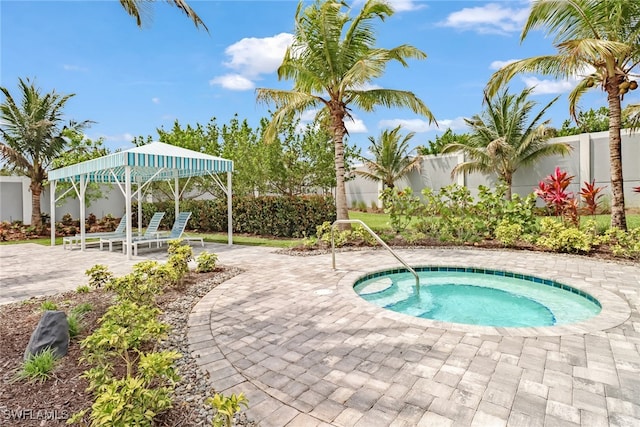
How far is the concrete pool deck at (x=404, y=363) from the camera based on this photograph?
8.03 ft

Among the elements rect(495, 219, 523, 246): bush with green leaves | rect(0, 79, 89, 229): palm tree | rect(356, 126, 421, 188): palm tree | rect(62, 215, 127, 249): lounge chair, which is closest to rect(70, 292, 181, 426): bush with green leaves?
rect(495, 219, 523, 246): bush with green leaves

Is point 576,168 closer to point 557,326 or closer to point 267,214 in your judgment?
point 267,214

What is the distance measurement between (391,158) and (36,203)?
19863mm

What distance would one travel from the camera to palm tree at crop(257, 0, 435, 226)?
33.2 ft

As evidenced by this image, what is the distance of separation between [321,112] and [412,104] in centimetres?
336

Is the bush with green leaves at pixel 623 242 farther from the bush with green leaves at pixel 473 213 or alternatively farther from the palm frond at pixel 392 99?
the palm frond at pixel 392 99

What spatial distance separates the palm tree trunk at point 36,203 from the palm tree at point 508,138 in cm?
2210

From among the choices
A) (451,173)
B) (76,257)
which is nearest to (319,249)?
(76,257)

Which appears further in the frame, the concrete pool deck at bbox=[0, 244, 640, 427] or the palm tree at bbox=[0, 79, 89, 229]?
the palm tree at bbox=[0, 79, 89, 229]

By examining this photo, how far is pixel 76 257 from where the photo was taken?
10.5m

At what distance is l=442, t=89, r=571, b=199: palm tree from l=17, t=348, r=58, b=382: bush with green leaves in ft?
59.5

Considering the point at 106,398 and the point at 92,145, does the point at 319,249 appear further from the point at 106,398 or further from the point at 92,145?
the point at 92,145

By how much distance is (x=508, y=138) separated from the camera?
57.7 feet

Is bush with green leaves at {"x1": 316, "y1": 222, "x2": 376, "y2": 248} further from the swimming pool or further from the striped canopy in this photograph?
the striped canopy
